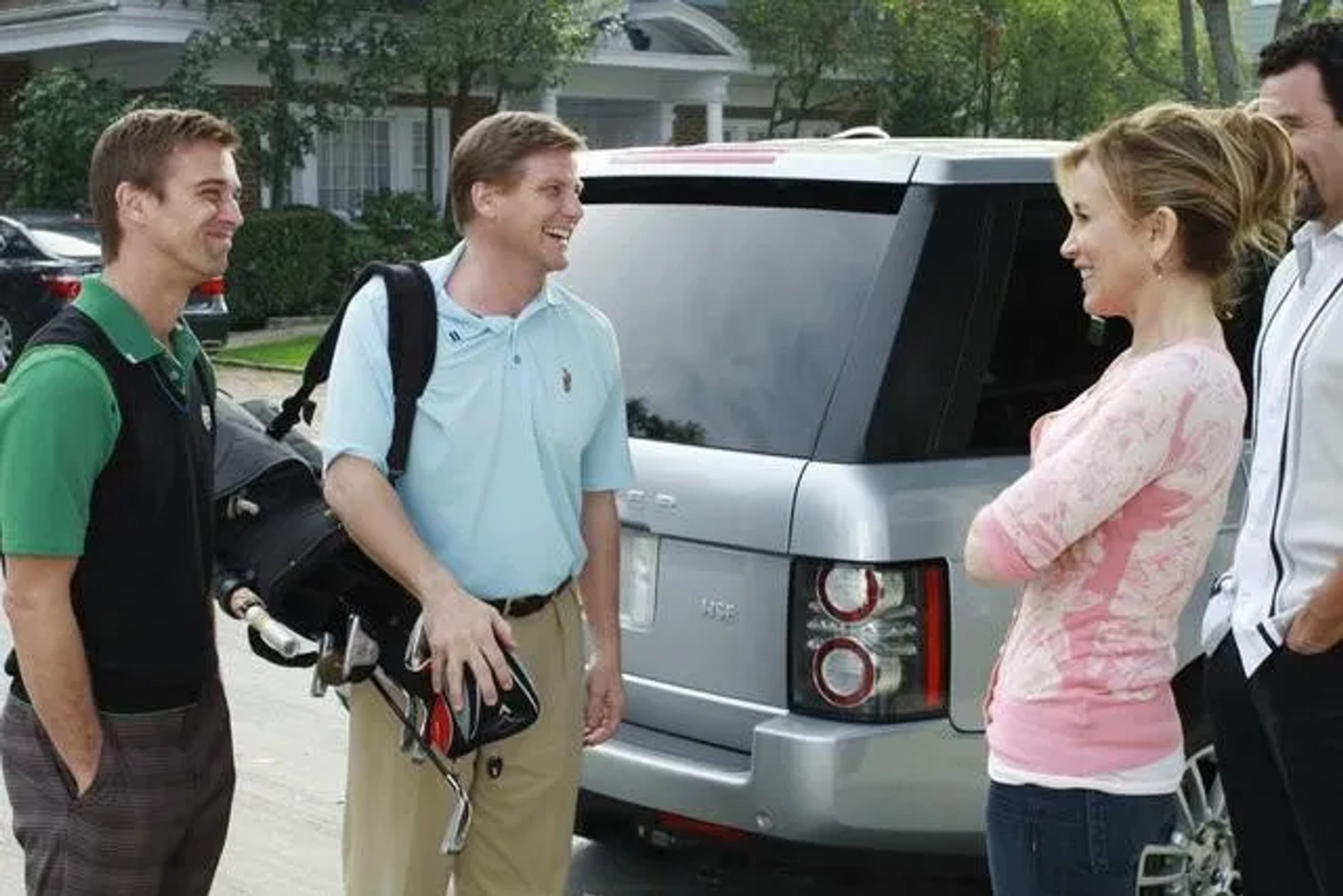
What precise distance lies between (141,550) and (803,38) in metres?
27.2

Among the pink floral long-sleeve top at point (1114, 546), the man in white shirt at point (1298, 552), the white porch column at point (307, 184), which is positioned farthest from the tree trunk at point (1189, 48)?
the pink floral long-sleeve top at point (1114, 546)

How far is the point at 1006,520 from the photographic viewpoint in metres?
3.06

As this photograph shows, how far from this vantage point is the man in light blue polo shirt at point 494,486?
137 inches

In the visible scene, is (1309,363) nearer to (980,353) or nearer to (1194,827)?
(980,353)

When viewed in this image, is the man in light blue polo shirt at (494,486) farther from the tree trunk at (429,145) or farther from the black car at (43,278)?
the tree trunk at (429,145)

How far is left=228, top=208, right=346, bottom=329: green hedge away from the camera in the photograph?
22734mm

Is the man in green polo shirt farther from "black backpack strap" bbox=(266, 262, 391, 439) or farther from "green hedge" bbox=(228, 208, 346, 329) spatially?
"green hedge" bbox=(228, 208, 346, 329)

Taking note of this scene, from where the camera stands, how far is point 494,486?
3561 millimetres

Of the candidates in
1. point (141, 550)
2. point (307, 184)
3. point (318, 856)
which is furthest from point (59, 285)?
point (141, 550)

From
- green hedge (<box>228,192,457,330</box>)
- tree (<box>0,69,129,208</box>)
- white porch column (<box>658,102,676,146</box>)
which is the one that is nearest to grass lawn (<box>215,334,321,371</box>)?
green hedge (<box>228,192,457,330</box>)

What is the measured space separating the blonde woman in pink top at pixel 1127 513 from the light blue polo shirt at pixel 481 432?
879mm

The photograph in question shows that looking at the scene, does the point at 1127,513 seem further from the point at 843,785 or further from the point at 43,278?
the point at 43,278

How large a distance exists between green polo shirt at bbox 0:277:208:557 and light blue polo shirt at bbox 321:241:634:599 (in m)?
0.54

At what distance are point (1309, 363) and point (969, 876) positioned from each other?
5.79ft
